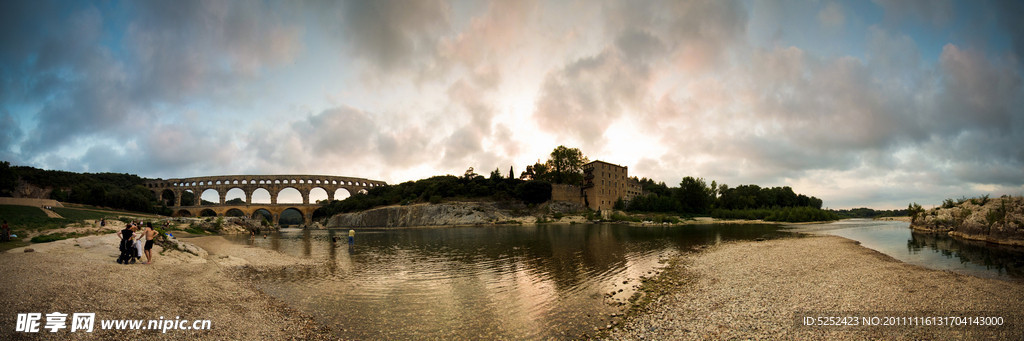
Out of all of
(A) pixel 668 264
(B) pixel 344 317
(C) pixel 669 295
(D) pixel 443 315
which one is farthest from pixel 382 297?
(A) pixel 668 264

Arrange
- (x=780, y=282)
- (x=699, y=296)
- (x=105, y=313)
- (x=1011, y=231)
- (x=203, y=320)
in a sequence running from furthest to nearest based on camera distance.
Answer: (x=1011, y=231) → (x=780, y=282) → (x=699, y=296) → (x=203, y=320) → (x=105, y=313)

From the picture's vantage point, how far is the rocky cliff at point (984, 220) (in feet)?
73.8

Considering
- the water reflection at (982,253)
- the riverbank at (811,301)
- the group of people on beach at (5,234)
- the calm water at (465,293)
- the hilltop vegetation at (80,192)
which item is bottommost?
the calm water at (465,293)

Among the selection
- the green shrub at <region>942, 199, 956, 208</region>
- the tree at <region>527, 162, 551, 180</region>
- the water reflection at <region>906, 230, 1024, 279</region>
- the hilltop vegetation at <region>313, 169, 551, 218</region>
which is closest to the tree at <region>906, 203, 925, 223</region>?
the green shrub at <region>942, 199, 956, 208</region>

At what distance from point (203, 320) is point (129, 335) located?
1799mm

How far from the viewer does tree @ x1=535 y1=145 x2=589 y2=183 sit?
105m

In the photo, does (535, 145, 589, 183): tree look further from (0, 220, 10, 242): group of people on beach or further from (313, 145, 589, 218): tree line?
(0, 220, 10, 242): group of people on beach

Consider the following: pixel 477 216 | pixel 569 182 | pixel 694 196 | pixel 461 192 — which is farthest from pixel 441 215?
pixel 694 196

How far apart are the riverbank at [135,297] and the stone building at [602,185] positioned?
298ft

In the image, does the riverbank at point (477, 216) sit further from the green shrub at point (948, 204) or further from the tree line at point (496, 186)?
the green shrub at point (948, 204)

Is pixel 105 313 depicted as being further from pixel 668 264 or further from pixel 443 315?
pixel 668 264

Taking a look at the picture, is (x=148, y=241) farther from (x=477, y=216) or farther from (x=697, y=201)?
(x=697, y=201)

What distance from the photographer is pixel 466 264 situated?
909 inches

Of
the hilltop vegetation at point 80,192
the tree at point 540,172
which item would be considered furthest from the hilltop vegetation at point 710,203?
the hilltop vegetation at point 80,192
